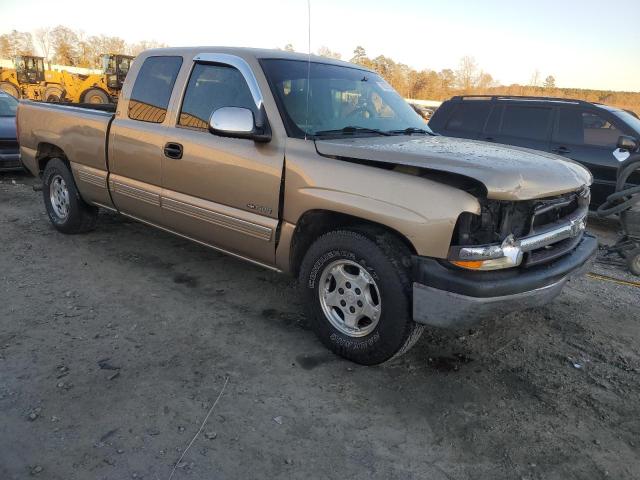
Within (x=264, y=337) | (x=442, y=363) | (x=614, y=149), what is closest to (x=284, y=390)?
(x=264, y=337)

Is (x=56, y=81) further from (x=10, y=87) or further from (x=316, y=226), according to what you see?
(x=316, y=226)

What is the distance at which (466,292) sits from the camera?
2.62 m

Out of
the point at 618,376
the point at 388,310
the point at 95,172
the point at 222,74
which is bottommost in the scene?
the point at 618,376

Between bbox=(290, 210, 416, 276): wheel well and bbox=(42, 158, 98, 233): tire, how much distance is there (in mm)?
3069

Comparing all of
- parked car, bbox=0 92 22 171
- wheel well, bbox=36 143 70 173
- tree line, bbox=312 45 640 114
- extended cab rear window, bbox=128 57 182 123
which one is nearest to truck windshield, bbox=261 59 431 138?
extended cab rear window, bbox=128 57 182 123

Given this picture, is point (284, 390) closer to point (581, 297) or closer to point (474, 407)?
point (474, 407)

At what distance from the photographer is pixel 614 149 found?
6.87 metres

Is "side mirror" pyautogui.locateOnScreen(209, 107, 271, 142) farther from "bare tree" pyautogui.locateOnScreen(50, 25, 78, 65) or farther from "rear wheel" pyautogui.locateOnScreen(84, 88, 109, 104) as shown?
"bare tree" pyautogui.locateOnScreen(50, 25, 78, 65)

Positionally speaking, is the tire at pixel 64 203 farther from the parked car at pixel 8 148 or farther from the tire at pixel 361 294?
the parked car at pixel 8 148

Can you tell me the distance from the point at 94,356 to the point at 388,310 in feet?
6.15

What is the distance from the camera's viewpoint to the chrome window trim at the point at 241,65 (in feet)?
11.5

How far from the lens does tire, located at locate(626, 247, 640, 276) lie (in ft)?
16.9

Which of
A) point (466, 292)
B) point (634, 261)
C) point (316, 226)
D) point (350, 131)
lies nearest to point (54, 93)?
point (350, 131)

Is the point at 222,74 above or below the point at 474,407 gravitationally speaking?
above
